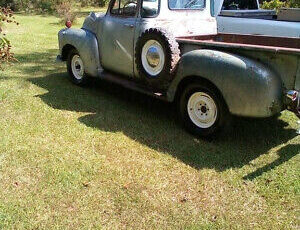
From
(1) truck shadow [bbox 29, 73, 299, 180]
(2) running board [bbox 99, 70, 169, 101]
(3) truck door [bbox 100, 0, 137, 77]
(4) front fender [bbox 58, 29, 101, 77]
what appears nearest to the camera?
(1) truck shadow [bbox 29, 73, 299, 180]

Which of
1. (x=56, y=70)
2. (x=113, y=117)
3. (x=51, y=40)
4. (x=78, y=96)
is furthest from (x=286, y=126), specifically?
(x=51, y=40)

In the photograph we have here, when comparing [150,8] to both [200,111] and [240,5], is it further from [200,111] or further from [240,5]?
[240,5]

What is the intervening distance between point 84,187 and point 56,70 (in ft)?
16.3

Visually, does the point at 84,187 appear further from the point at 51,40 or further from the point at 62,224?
the point at 51,40

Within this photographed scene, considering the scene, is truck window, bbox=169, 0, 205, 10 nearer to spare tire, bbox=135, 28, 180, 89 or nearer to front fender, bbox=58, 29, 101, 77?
spare tire, bbox=135, 28, 180, 89

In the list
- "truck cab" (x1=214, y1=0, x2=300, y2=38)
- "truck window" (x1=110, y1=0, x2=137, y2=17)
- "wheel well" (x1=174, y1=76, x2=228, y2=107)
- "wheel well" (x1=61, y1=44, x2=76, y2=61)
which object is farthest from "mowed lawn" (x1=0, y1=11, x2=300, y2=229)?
"truck cab" (x1=214, y1=0, x2=300, y2=38)

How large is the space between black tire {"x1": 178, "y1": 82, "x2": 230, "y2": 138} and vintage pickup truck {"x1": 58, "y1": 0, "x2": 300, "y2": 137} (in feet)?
0.04

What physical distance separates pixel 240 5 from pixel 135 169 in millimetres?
5806

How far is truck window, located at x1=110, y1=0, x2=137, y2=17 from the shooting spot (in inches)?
213

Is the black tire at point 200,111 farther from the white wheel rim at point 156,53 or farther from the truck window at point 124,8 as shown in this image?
the truck window at point 124,8

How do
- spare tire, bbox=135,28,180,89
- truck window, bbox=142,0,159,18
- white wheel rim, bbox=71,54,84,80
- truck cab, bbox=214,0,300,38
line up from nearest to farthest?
1. spare tire, bbox=135,28,180,89
2. truck window, bbox=142,0,159,18
3. truck cab, bbox=214,0,300,38
4. white wheel rim, bbox=71,54,84,80

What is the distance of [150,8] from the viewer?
206 inches

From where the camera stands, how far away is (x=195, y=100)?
14.9ft

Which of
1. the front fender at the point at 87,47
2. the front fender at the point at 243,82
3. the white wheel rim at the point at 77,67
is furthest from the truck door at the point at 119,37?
the front fender at the point at 243,82
